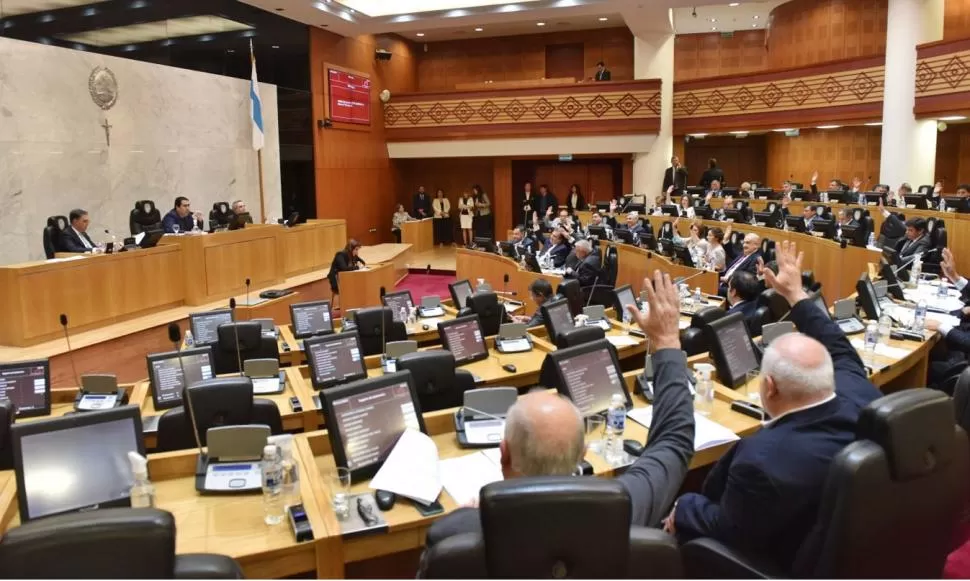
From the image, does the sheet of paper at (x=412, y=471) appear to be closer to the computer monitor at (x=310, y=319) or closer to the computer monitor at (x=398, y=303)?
the computer monitor at (x=310, y=319)

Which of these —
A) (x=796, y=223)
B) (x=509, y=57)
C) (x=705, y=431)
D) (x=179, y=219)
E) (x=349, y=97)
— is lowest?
(x=705, y=431)

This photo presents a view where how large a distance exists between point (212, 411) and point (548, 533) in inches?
113

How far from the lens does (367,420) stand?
317 cm

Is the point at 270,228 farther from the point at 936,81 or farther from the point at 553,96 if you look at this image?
the point at 936,81

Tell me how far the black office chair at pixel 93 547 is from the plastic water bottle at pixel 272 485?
122 cm

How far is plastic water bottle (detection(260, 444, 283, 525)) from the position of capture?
283 centimetres

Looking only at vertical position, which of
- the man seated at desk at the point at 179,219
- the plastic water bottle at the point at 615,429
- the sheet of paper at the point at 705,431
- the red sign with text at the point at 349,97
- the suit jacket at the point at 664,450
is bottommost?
the sheet of paper at the point at 705,431

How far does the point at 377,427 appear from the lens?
319 centimetres

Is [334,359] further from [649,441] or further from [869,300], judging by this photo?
[869,300]

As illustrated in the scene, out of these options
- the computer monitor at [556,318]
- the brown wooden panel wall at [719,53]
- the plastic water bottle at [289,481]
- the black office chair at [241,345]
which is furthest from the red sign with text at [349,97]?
the plastic water bottle at [289,481]

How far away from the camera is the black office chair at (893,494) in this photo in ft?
7.23

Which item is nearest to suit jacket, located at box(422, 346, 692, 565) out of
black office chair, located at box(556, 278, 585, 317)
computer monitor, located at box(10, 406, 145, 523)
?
computer monitor, located at box(10, 406, 145, 523)

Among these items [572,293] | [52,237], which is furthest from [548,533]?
[52,237]

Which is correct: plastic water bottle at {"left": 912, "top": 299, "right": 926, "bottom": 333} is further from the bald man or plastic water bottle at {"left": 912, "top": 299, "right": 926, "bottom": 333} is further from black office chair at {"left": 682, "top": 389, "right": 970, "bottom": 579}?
black office chair at {"left": 682, "top": 389, "right": 970, "bottom": 579}
